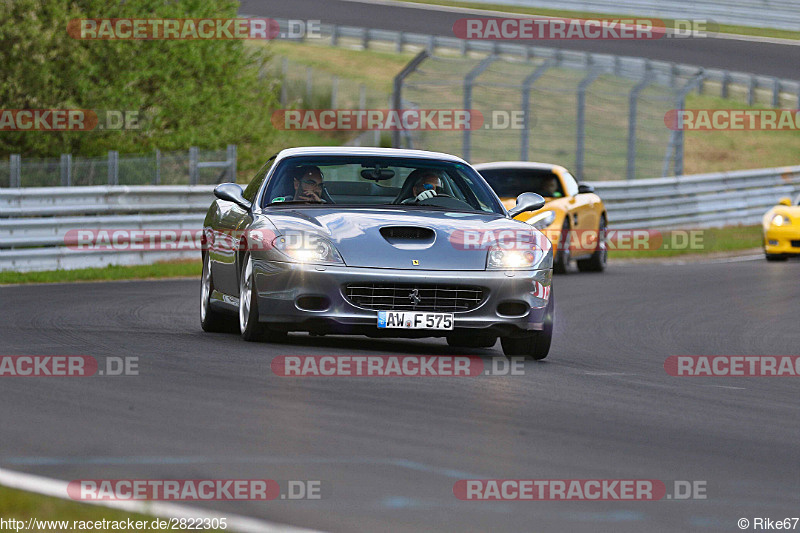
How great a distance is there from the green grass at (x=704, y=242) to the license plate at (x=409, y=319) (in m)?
16.0

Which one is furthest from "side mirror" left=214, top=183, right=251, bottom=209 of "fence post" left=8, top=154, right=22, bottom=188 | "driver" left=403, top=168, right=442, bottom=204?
"fence post" left=8, top=154, right=22, bottom=188

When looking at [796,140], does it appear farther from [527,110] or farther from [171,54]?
[171,54]

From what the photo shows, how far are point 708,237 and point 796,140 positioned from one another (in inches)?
580

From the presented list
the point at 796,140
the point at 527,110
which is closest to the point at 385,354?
the point at 527,110

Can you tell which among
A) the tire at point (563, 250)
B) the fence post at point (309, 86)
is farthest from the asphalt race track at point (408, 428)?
the fence post at point (309, 86)

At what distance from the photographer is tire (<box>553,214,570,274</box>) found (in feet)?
69.1

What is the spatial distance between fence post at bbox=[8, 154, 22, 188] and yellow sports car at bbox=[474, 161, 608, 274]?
226 inches

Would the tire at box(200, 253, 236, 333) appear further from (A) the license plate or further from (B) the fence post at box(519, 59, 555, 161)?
(B) the fence post at box(519, 59, 555, 161)

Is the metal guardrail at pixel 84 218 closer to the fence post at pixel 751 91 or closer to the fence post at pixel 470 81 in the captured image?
the fence post at pixel 470 81

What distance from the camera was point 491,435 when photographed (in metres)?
7.23

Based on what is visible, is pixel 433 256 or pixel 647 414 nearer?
pixel 647 414

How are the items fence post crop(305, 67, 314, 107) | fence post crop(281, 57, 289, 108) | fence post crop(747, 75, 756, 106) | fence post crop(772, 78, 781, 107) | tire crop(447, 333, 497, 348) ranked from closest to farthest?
tire crop(447, 333, 497, 348) → fence post crop(772, 78, 781, 107) → fence post crop(747, 75, 756, 106) → fence post crop(281, 57, 289, 108) → fence post crop(305, 67, 314, 107)

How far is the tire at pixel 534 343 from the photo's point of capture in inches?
416

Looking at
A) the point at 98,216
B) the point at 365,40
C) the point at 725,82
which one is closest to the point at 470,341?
the point at 98,216
